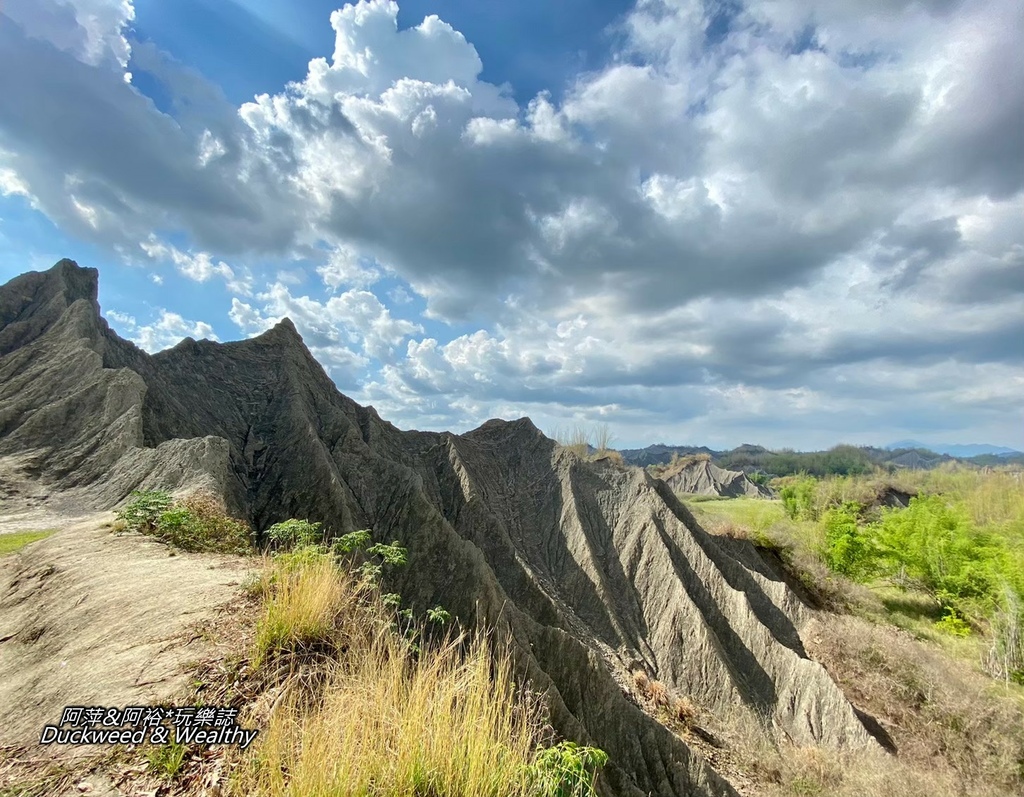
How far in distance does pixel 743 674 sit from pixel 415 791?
A: 28.3 metres

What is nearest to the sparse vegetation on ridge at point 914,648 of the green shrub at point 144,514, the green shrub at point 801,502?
the green shrub at point 801,502

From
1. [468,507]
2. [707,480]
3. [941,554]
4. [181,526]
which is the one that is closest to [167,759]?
[181,526]

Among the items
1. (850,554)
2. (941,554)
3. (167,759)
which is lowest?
(850,554)

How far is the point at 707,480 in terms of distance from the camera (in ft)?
390

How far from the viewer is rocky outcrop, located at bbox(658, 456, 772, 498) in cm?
11431

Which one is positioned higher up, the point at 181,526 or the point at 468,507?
the point at 181,526

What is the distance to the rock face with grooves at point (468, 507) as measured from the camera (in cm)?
1834

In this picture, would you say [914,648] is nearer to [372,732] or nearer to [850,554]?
[850,554]

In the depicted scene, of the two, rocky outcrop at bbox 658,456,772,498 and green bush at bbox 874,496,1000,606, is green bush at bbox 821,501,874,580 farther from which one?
rocky outcrop at bbox 658,456,772,498

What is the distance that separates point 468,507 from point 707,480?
10234 centimetres

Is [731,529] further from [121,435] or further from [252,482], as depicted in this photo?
[121,435]

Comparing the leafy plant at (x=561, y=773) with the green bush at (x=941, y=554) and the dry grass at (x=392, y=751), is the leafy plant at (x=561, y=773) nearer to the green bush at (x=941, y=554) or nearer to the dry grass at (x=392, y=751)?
the dry grass at (x=392, y=751)

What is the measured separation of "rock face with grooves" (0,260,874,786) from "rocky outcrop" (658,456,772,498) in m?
83.4

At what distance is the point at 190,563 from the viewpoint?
7.49m
